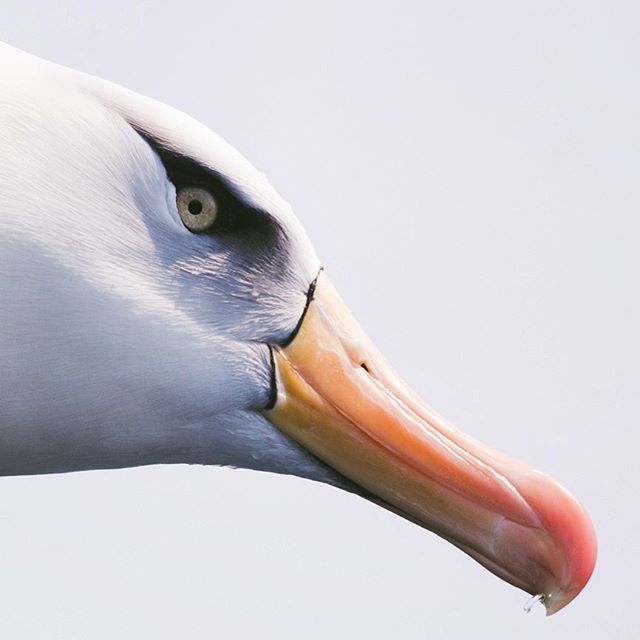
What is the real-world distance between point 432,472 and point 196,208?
0.59m

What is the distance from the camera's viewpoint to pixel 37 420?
227cm

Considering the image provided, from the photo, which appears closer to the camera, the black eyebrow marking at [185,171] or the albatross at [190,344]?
the albatross at [190,344]

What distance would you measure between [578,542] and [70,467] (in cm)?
85

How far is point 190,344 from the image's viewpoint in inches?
92.9

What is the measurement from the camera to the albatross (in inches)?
88.9

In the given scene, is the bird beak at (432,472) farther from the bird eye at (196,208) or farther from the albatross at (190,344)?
the bird eye at (196,208)

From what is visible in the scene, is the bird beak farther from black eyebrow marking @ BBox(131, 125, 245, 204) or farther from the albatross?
black eyebrow marking @ BBox(131, 125, 245, 204)

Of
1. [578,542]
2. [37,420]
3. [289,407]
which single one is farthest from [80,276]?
[578,542]

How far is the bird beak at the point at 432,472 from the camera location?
2.41m

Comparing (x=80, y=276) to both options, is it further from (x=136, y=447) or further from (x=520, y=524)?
(x=520, y=524)

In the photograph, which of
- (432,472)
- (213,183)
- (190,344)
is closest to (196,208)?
(213,183)

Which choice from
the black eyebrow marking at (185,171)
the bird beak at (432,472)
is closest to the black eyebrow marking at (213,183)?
the black eyebrow marking at (185,171)

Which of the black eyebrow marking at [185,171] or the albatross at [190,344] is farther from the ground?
the black eyebrow marking at [185,171]

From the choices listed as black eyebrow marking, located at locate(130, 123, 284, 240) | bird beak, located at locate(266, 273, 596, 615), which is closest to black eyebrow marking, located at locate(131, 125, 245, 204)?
black eyebrow marking, located at locate(130, 123, 284, 240)
